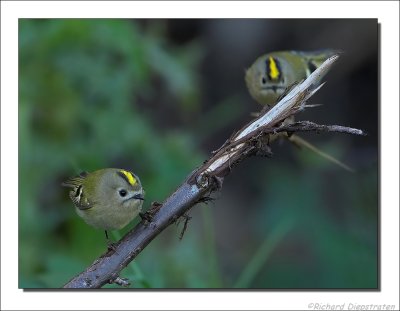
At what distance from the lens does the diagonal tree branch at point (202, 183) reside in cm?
247

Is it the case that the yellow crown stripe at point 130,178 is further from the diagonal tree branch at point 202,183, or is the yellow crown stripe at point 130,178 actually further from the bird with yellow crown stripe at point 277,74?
the bird with yellow crown stripe at point 277,74

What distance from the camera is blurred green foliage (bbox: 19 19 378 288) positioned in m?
3.62

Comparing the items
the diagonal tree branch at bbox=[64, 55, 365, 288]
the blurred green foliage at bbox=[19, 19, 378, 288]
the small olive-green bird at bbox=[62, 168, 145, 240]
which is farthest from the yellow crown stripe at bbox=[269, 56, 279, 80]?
the small olive-green bird at bbox=[62, 168, 145, 240]

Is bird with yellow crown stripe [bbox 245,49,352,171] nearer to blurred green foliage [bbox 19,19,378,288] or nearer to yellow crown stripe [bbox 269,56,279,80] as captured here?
yellow crown stripe [bbox 269,56,279,80]

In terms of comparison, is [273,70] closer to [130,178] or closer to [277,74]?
[277,74]

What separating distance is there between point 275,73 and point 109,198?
0.86 meters

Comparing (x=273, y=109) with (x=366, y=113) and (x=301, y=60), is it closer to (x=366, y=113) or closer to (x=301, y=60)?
(x=301, y=60)

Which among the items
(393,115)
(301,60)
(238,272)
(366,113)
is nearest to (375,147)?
(393,115)

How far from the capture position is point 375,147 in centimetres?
339

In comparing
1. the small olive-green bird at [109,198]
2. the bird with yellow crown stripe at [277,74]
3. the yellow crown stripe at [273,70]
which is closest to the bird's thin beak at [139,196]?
the small olive-green bird at [109,198]

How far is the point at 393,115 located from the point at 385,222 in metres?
0.42

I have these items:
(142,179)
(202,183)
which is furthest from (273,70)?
(142,179)

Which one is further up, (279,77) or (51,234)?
(279,77)

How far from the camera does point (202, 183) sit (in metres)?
2.48
